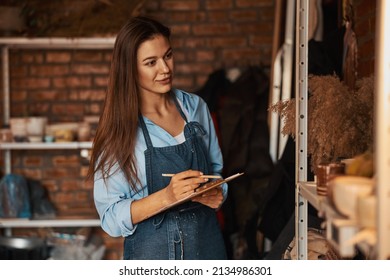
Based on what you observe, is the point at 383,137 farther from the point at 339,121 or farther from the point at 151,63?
the point at 151,63

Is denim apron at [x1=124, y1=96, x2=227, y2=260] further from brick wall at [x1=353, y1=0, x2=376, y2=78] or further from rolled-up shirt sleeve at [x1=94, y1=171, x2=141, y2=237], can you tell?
brick wall at [x1=353, y1=0, x2=376, y2=78]


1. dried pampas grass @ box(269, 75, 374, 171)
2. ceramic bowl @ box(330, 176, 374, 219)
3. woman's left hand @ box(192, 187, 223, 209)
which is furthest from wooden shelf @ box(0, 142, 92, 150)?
ceramic bowl @ box(330, 176, 374, 219)

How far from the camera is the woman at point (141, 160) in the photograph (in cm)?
234

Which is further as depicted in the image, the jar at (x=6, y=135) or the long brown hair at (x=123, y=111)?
the jar at (x=6, y=135)

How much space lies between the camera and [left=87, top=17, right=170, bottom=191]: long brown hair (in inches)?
92.1

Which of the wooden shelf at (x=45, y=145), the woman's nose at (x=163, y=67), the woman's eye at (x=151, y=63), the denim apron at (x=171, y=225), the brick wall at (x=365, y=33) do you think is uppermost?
the brick wall at (x=365, y=33)

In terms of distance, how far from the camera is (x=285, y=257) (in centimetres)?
272

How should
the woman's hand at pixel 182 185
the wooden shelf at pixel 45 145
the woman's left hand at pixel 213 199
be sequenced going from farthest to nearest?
the wooden shelf at pixel 45 145
the woman's left hand at pixel 213 199
the woman's hand at pixel 182 185

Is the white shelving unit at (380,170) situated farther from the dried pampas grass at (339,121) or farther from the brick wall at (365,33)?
the brick wall at (365,33)

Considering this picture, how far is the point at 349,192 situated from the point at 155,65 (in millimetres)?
1240

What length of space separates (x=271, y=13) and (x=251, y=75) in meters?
0.47

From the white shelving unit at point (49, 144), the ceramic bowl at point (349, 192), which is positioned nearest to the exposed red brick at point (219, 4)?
the white shelving unit at point (49, 144)

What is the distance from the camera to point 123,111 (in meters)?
2.37
